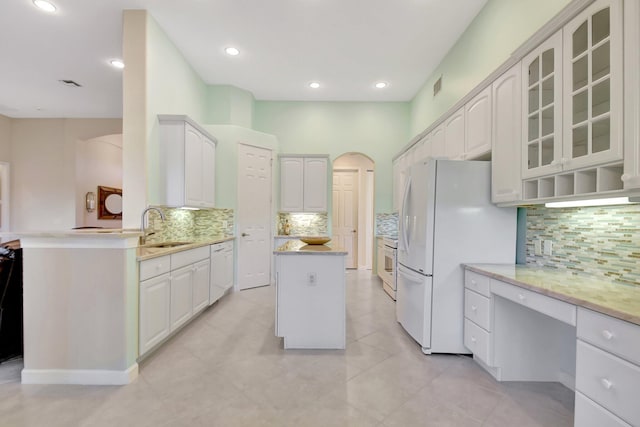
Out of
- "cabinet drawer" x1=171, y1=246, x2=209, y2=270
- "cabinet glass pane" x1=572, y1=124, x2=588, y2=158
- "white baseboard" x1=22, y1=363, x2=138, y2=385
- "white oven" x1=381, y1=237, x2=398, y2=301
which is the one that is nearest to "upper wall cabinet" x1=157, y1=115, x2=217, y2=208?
"cabinet drawer" x1=171, y1=246, x2=209, y2=270

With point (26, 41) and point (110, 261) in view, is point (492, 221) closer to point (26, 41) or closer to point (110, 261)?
point (110, 261)

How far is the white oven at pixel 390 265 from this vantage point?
165 inches

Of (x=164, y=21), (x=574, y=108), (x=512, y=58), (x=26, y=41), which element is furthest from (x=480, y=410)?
(x=26, y=41)

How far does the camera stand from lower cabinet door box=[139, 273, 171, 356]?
2289 millimetres

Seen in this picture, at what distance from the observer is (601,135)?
1522mm

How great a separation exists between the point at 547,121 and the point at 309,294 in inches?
89.0

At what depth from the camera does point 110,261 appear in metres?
2.09

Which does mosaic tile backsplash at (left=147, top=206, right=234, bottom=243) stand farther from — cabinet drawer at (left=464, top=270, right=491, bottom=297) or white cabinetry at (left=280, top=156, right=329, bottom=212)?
cabinet drawer at (left=464, top=270, right=491, bottom=297)

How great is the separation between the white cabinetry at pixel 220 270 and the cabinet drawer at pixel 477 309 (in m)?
3.00

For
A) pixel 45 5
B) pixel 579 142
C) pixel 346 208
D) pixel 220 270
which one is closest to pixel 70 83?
pixel 45 5

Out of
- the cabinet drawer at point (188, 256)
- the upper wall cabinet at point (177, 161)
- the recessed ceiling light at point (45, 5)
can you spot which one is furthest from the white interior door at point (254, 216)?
the recessed ceiling light at point (45, 5)

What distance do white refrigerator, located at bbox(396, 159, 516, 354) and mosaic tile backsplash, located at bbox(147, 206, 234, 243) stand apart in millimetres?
3181

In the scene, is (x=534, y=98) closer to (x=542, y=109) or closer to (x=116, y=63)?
(x=542, y=109)

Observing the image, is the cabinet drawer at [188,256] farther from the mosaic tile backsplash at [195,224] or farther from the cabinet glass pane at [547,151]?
the cabinet glass pane at [547,151]
